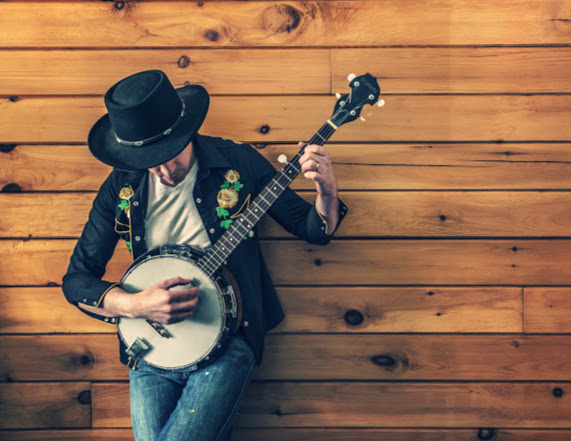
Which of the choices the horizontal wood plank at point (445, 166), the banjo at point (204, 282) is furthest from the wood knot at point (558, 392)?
the banjo at point (204, 282)

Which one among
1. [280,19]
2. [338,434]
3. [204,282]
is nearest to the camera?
[204,282]

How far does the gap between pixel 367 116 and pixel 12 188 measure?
1.38 metres

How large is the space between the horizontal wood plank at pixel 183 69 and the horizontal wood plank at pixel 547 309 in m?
1.11

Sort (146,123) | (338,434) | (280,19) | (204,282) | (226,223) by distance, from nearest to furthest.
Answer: (146,123) < (204,282) < (226,223) < (280,19) < (338,434)

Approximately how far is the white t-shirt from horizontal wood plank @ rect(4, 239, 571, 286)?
0.30 metres

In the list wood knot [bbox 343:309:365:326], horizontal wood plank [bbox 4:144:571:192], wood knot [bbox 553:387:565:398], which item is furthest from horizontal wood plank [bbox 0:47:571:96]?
wood knot [bbox 553:387:565:398]

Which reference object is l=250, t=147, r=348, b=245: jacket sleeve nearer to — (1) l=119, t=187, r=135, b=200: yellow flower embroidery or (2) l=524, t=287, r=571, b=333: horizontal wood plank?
(1) l=119, t=187, r=135, b=200: yellow flower embroidery

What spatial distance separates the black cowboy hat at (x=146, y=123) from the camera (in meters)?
1.33

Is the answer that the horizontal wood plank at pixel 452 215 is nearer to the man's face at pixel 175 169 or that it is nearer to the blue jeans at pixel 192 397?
the man's face at pixel 175 169

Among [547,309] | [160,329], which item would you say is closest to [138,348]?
[160,329]

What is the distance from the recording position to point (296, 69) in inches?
69.6

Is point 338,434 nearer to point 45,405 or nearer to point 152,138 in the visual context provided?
point 45,405

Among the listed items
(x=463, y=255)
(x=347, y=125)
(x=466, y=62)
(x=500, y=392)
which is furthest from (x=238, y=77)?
(x=500, y=392)

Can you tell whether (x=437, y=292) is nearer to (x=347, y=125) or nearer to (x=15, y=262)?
(x=347, y=125)
